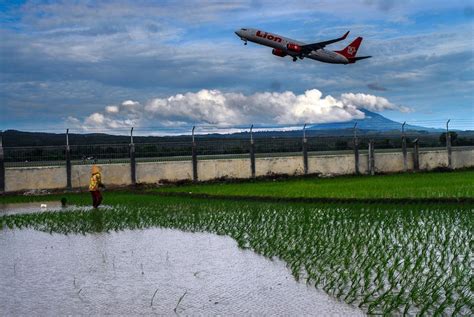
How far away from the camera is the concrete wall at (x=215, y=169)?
29234 mm

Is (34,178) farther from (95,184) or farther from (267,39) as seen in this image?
(267,39)

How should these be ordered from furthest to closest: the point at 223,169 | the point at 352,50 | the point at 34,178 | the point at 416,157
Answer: the point at 352,50, the point at 416,157, the point at 223,169, the point at 34,178

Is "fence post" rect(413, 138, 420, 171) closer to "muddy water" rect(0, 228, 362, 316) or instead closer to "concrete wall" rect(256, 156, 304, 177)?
"concrete wall" rect(256, 156, 304, 177)

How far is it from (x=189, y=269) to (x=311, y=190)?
14.2 meters

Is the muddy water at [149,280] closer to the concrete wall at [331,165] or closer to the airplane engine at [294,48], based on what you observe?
the concrete wall at [331,165]

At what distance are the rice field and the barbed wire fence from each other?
845cm

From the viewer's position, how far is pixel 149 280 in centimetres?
927

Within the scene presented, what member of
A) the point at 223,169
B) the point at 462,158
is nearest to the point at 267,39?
the point at 462,158

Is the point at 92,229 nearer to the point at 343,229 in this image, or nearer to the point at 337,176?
the point at 343,229

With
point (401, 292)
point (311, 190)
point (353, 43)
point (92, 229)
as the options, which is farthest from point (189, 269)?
point (353, 43)

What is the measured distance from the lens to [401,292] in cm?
755

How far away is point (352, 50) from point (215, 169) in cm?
3102

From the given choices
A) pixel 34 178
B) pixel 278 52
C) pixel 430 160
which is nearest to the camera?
pixel 34 178

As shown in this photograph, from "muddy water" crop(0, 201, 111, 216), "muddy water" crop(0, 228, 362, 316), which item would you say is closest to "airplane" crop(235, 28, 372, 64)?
"muddy water" crop(0, 201, 111, 216)
